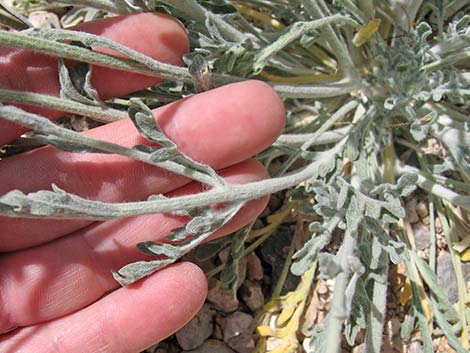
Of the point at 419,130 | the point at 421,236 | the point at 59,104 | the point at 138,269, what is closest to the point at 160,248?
the point at 138,269

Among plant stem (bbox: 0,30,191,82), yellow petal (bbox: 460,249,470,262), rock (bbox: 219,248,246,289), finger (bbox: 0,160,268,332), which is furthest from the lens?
rock (bbox: 219,248,246,289)

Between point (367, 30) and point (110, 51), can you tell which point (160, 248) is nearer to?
point (110, 51)

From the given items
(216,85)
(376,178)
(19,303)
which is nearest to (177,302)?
(19,303)

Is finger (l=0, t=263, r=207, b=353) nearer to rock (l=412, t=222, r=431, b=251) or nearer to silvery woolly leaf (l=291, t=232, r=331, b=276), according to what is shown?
silvery woolly leaf (l=291, t=232, r=331, b=276)

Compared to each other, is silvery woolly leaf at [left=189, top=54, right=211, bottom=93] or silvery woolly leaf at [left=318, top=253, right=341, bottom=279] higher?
silvery woolly leaf at [left=189, top=54, right=211, bottom=93]

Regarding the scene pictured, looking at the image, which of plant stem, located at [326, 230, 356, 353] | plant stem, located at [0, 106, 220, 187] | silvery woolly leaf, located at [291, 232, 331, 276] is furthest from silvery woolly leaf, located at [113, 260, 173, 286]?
plant stem, located at [326, 230, 356, 353]
